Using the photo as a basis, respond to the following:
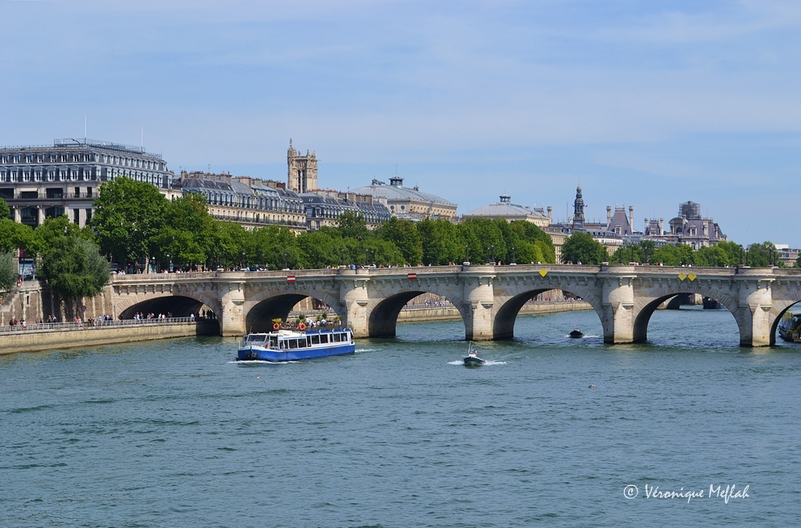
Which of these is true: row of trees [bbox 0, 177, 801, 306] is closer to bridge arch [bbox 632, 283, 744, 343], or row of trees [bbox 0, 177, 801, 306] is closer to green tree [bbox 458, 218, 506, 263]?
green tree [bbox 458, 218, 506, 263]

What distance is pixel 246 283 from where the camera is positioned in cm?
10044

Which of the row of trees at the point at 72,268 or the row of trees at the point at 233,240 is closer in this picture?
the row of trees at the point at 72,268

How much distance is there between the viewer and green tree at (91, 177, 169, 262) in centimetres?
11338

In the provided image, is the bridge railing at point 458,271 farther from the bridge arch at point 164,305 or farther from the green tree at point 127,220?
the green tree at point 127,220

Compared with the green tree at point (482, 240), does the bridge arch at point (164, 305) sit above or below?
below

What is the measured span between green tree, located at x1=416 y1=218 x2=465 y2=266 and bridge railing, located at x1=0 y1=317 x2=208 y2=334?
54405 mm

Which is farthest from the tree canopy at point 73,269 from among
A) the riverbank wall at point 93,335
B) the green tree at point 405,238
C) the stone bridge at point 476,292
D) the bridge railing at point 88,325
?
the green tree at point 405,238

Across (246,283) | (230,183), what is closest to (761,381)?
(246,283)

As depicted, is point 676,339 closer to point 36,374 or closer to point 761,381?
point 761,381

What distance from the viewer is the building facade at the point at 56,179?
129375mm

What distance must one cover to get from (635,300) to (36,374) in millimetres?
38610

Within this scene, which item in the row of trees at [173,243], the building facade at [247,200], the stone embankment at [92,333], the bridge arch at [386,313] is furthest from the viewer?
the building facade at [247,200]

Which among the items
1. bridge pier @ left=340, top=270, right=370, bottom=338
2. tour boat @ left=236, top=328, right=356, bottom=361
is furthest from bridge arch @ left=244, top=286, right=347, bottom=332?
tour boat @ left=236, top=328, right=356, bottom=361

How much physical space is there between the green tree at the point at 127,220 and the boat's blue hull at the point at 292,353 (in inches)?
1331
